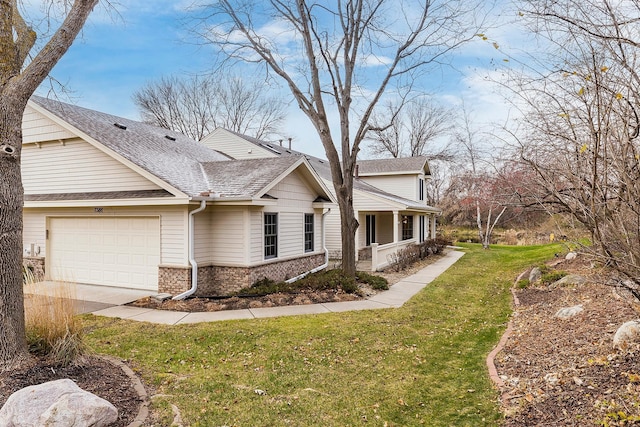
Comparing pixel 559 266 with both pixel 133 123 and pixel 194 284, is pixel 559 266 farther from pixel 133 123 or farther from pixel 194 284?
pixel 133 123

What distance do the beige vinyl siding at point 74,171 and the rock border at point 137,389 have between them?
5.84 meters

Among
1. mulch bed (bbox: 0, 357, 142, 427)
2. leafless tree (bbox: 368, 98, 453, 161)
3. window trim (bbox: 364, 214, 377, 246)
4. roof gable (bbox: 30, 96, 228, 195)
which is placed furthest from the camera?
leafless tree (bbox: 368, 98, 453, 161)

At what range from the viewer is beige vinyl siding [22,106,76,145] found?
11.4 metres

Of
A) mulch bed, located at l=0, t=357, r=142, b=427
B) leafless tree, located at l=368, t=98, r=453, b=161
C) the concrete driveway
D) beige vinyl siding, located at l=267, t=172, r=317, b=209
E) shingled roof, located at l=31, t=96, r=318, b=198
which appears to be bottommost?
the concrete driveway

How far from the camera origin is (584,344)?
16.6 feet

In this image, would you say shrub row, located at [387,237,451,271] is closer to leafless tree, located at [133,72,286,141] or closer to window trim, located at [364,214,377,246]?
window trim, located at [364,214,377,246]

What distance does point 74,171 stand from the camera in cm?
1142

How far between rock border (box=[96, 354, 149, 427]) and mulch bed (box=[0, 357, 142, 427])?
39mm

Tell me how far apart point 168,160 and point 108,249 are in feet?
10.3

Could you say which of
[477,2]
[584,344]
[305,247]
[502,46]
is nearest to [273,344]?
[584,344]

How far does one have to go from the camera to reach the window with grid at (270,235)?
1172 centimetres

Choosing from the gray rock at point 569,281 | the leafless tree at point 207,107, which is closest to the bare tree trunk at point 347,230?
the gray rock at point 569,281

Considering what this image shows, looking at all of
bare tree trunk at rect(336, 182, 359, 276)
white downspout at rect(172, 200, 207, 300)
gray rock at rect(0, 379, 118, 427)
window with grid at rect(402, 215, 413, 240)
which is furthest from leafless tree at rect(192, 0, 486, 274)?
window with grid at rect(402, 215, 413, 240)

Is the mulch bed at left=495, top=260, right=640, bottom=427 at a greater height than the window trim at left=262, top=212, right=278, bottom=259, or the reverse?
the window trim at left=262, top=212, right=278, bottom=259
